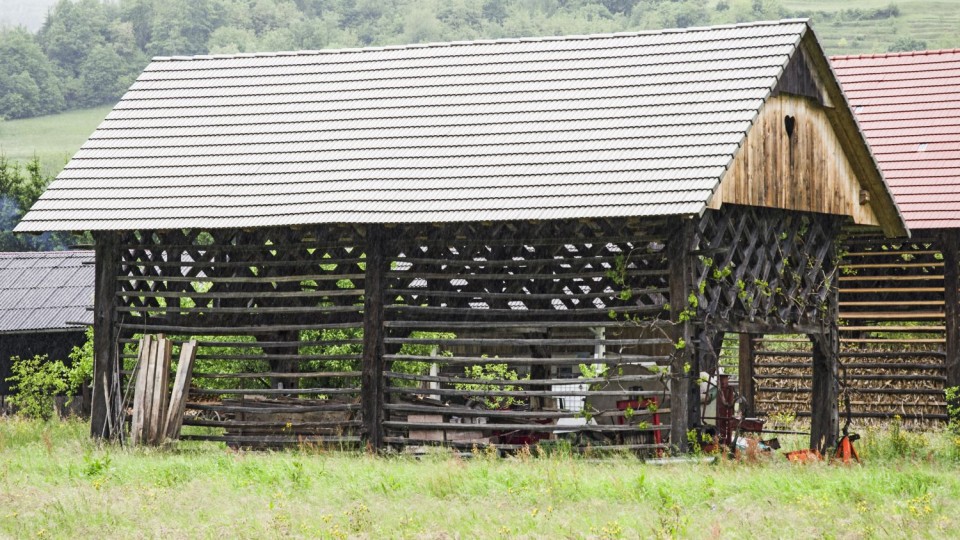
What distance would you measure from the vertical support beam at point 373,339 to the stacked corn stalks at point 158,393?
2.66 meters

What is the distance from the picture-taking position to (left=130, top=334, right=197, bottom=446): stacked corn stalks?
20406mm

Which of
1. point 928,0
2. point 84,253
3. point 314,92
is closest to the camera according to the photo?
point 314,92

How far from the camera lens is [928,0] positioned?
146000 millimetres

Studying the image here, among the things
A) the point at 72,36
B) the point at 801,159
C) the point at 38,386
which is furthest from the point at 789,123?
the point at 72,36

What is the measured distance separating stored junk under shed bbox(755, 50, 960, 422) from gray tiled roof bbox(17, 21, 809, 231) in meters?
5.14

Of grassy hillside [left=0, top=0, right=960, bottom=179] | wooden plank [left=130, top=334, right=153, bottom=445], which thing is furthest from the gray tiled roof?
grassy hillside [left=0, top=0, right=960, bottom=179]

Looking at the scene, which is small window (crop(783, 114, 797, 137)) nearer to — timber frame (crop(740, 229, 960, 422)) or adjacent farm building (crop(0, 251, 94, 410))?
timber frame (crop(740, 229, 960, 422))

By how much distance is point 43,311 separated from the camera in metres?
33.3

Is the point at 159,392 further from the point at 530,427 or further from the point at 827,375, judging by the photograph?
the point at 827,375

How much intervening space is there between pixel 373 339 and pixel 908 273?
9806 millimetres

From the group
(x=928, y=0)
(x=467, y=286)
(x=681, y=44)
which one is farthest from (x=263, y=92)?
(x=928, y=0)

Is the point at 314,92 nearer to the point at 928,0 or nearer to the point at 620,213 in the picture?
the point at 620,213

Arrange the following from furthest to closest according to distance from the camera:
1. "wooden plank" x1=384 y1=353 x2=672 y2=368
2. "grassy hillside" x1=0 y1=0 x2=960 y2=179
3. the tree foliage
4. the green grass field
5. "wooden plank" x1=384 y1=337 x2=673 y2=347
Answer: the tree foliage, "grassy hillside" x1=0 y1=0 x2=960 y2=179, "wooden plank" x1=384 y1=337 x2=673 y2=347, "wooden plank" x1=384 y1=353 x2=672 y2=368, the green grass field

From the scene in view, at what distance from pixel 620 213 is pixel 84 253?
2270 centimetres
